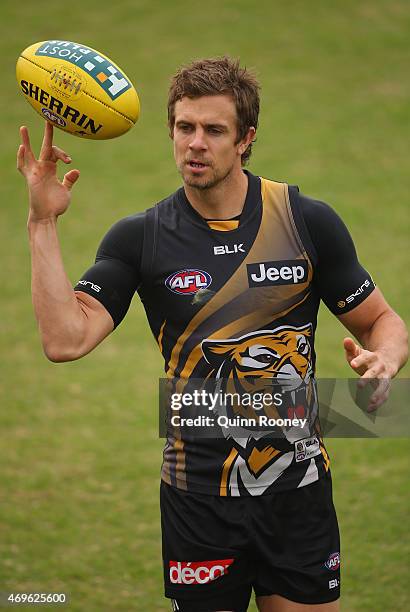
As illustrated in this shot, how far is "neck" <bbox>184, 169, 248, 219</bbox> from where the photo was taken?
4.29 m

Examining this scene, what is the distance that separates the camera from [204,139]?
414cm

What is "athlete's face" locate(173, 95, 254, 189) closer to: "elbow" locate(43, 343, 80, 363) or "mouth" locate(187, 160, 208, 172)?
"mouth" locate(187, 160, 208, 172)

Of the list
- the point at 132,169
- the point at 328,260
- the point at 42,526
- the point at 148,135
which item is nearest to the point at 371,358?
the point at 328,260

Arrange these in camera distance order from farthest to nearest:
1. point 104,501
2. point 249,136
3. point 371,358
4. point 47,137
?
point 104,501, point 249,136, point 47,137, point 371,358

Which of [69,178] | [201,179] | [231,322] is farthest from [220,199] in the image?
[69,178]

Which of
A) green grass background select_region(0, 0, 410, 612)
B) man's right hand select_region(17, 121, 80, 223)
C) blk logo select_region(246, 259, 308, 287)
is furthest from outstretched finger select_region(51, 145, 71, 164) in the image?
green grass background select_region(0, 0, 410, 612)

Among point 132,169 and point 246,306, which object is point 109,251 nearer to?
point 246,306

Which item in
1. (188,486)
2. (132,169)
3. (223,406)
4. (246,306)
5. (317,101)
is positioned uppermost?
(317,101)

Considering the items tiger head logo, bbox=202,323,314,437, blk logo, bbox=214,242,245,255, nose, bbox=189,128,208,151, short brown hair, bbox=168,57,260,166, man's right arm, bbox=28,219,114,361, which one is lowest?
tiger head logo, bbox=202,323,314,437

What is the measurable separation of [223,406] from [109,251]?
822mm

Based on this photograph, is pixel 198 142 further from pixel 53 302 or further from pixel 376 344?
pixel 376 344

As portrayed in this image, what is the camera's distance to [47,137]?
4098 mm

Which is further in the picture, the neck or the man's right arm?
the neck

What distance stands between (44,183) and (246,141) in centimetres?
94
